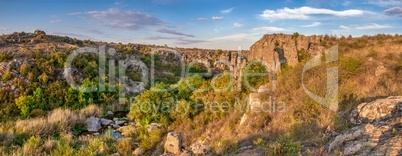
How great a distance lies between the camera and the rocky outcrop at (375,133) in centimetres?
419

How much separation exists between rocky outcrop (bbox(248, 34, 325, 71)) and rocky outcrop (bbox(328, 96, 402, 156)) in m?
7.63

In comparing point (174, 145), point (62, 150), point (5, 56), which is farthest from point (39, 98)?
point (174, 145)

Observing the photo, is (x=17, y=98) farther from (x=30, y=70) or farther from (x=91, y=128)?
A: (x=91, y=128)

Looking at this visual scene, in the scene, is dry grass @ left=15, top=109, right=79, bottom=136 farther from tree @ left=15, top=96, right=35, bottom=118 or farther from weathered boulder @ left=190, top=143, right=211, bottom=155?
Answer: weathered boulder @ left=190, top=143, right=211, bottom=155

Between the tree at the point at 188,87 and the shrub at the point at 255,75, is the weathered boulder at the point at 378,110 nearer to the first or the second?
the shrub at the point at 255,75

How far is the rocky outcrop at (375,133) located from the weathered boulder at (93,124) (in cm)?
1043

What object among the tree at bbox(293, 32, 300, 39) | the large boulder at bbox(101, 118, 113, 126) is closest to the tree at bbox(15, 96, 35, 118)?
the large boulder at bbox(101, 118, 113, 126)

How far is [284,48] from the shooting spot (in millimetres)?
14742

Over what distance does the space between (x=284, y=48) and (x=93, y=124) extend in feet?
31.7

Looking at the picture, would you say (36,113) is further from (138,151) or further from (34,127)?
(138,151)

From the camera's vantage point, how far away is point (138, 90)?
19.2 m

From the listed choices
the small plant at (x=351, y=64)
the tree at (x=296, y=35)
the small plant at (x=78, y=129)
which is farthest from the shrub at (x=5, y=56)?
the small plant at (x=351, y=64)

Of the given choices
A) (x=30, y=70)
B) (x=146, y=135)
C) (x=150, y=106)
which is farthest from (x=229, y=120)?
(x=30, y=70)

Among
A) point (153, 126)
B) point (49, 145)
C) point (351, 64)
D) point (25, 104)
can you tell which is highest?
point (351, 64)
